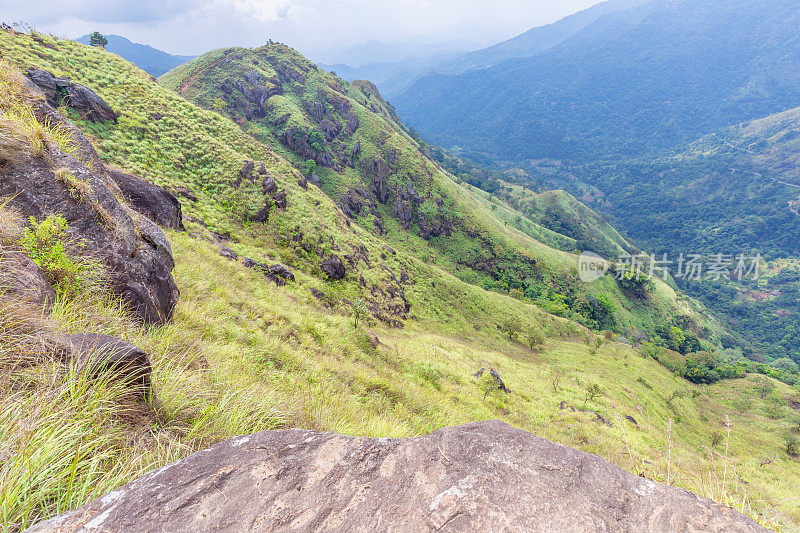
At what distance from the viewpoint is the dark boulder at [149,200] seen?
12.2 meters

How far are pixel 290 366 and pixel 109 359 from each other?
15.2 feet

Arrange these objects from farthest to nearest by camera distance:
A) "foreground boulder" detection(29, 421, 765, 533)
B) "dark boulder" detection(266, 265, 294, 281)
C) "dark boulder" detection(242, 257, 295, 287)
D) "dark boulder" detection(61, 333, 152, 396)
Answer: "dark boulder" detection(266, 265, 294, 281), "dark boulder" detection(242, 257, 295, 287), "dark boulder" detection(61, 333, 152, 396), "foreground boulder" detection(29, 421, 765, 533)

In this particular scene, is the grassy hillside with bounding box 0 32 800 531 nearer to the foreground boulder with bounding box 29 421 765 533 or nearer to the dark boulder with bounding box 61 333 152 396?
the dark boulder with bounding box 61 333 152 396

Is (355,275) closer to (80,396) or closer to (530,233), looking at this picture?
(80,396)

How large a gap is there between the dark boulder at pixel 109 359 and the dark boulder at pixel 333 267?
2153cm

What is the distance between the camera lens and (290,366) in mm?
7250

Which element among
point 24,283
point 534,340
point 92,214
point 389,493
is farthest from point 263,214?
point 534,340

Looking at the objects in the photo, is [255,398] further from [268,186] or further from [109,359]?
[268,186]

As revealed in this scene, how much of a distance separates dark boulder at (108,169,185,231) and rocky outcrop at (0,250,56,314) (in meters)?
10.1

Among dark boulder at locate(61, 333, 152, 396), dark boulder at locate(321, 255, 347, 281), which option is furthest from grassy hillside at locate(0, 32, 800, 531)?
dark boulder at locate(321, 255, 347, 281)

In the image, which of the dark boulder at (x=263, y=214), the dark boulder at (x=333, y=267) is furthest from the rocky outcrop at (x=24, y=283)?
the dark boulder at (x=263, y=214)

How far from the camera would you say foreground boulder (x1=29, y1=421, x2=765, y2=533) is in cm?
201

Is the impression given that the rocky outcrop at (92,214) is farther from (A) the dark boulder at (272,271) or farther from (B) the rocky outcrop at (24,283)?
(A) the dark boulder at (272,271)

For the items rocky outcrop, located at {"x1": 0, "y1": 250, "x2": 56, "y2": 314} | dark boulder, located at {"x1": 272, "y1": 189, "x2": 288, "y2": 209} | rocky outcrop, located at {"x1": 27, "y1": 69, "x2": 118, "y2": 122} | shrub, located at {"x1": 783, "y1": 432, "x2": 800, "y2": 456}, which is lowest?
shrub, located at {"x1": 783, "y1": 432, "x2": 800, "y2": 456}
